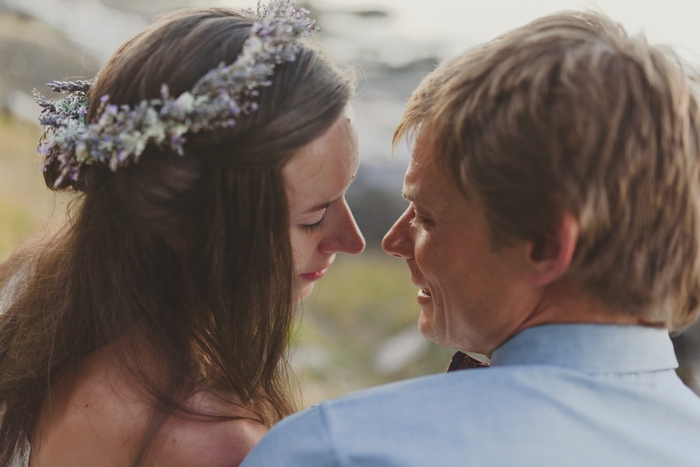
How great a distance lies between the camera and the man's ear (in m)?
1.10

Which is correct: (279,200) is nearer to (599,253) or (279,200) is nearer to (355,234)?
(355,234)

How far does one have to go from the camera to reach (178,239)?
1481mm

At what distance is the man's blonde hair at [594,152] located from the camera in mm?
1076

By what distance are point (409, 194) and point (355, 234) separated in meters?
0.34

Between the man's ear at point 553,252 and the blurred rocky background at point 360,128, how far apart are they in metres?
2.90

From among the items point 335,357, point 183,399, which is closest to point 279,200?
point 183,399

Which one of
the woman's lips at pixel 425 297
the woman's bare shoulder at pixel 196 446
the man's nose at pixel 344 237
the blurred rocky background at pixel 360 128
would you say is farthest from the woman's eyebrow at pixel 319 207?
A: the blurred rocky background at pixel 360 128

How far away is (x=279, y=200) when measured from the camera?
4.78 ft

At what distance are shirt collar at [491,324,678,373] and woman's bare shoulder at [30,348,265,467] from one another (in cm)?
67

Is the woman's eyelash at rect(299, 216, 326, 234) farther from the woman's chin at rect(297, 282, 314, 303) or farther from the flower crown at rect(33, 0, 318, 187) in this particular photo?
the flower crown at rect(33, 0, 318, 187)

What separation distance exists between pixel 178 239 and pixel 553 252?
0.86 meters

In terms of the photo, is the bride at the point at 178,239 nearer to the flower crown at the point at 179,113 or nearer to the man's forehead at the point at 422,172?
the flower crown at the point at 179,113

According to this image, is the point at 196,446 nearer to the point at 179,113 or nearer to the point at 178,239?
the point at 178,239

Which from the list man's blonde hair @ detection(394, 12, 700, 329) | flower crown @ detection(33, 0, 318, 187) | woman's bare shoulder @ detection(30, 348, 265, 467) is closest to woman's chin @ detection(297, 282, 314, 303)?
woman's bare shoulder @ detection(30, 348, 265, 467)
